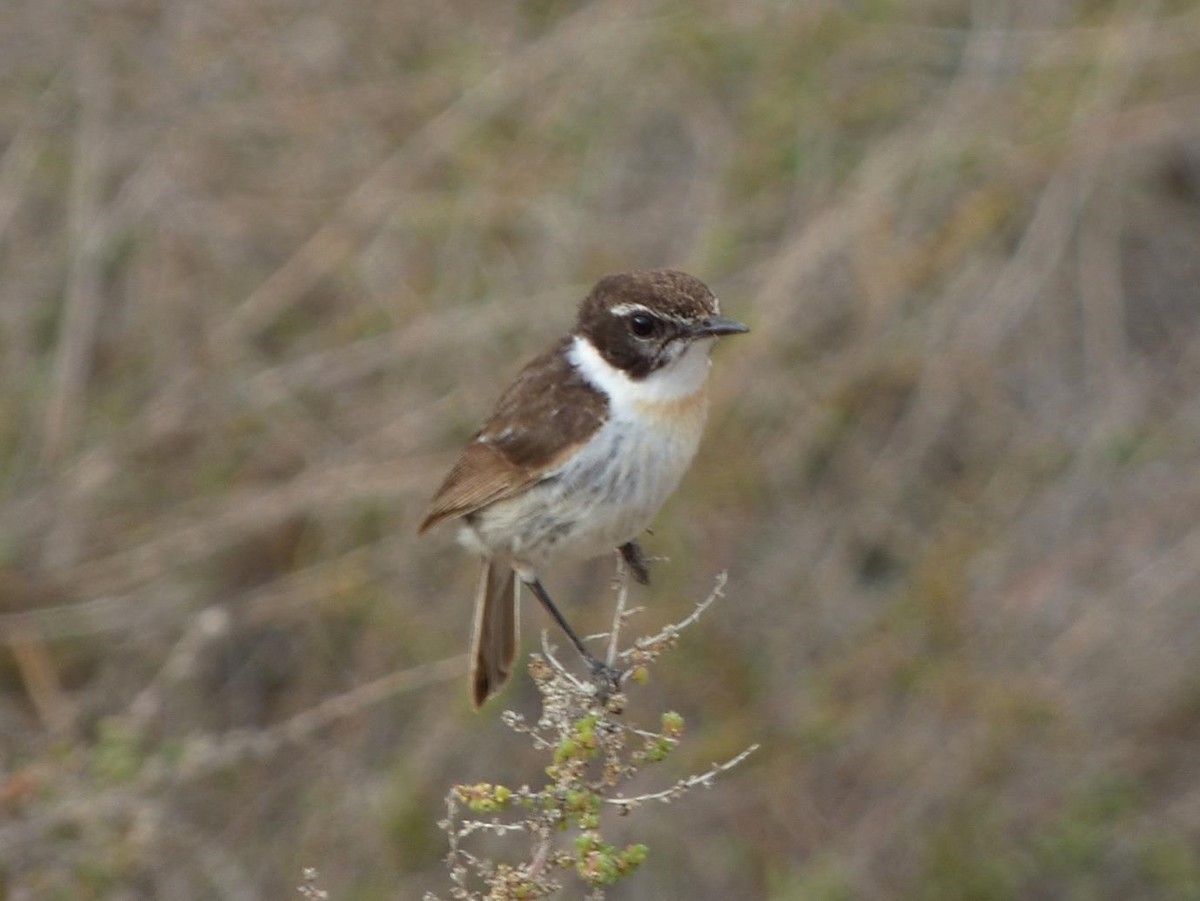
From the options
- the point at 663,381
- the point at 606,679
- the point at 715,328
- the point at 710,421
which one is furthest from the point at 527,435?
the point at 710,421

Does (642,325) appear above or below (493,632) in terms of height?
above

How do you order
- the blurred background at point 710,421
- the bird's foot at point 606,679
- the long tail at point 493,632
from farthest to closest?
the blurred background at point 710,421
the long tail at point 493,632
the bird's foot at point 606,679

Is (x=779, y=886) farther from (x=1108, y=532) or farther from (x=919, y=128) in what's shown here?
(x=919, y=128)

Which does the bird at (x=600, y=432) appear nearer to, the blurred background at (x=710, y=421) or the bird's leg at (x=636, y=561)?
the bird's leg at (x=636, y=561)

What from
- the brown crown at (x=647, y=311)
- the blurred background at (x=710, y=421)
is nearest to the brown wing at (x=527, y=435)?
the brown crown at (x=647, y=311)

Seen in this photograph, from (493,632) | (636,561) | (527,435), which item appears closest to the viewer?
(527,435)

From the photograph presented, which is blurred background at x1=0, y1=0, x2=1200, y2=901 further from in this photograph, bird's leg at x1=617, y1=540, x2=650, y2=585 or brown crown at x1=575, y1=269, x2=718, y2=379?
brown crown at x1=575, y1=269, x2=718, y2=379

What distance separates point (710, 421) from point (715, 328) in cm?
230

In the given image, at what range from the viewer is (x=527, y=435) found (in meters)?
4.66

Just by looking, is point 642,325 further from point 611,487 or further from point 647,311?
point 611,487

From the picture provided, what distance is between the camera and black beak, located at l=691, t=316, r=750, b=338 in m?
4.33

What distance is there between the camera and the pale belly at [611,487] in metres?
4.44

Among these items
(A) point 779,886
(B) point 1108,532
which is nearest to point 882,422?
(B) point 1108,532

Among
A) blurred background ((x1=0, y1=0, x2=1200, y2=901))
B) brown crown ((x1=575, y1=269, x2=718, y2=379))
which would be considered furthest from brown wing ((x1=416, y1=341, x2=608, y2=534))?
blurred background ((x1=0, y1=0, x2=1200, y2=901))
